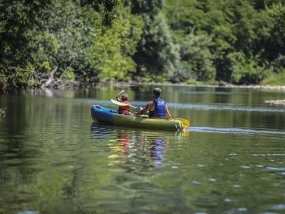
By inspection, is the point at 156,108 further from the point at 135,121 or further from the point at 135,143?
the point at 135,143

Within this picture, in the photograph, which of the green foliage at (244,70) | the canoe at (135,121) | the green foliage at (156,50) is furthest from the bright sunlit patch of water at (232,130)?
the green foliage at (244,70)

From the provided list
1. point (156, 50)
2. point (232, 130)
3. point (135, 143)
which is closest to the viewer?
point (135, 143)

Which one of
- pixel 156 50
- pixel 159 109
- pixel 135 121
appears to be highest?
pixel 156 50

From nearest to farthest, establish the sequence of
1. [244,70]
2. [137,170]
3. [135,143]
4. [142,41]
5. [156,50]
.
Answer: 1. [137,170]
2. [135,143]
3. [142,41]
4. [156,50]
5. [244,70]

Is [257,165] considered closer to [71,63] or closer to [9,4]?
[9,4]

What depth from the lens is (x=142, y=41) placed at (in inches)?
3792

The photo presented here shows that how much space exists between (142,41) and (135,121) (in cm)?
7324

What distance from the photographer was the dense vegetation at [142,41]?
35750 mm

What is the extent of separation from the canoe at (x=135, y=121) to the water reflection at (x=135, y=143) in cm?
27

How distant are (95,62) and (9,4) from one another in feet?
124

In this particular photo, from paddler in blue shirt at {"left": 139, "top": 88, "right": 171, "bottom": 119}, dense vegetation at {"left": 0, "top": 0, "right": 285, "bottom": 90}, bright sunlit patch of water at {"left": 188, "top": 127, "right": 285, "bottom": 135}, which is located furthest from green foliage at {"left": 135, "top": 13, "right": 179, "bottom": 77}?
paddler in blue shirt at {"left": 139, "top": 88, "right": 171, "bottom": 119}

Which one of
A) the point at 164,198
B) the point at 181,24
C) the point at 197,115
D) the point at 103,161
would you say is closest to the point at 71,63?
the point at 197,115

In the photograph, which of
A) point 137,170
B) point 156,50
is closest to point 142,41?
point 156,50

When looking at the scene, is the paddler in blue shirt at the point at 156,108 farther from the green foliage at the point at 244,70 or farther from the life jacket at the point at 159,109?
the green foliage at the point at 244,70
